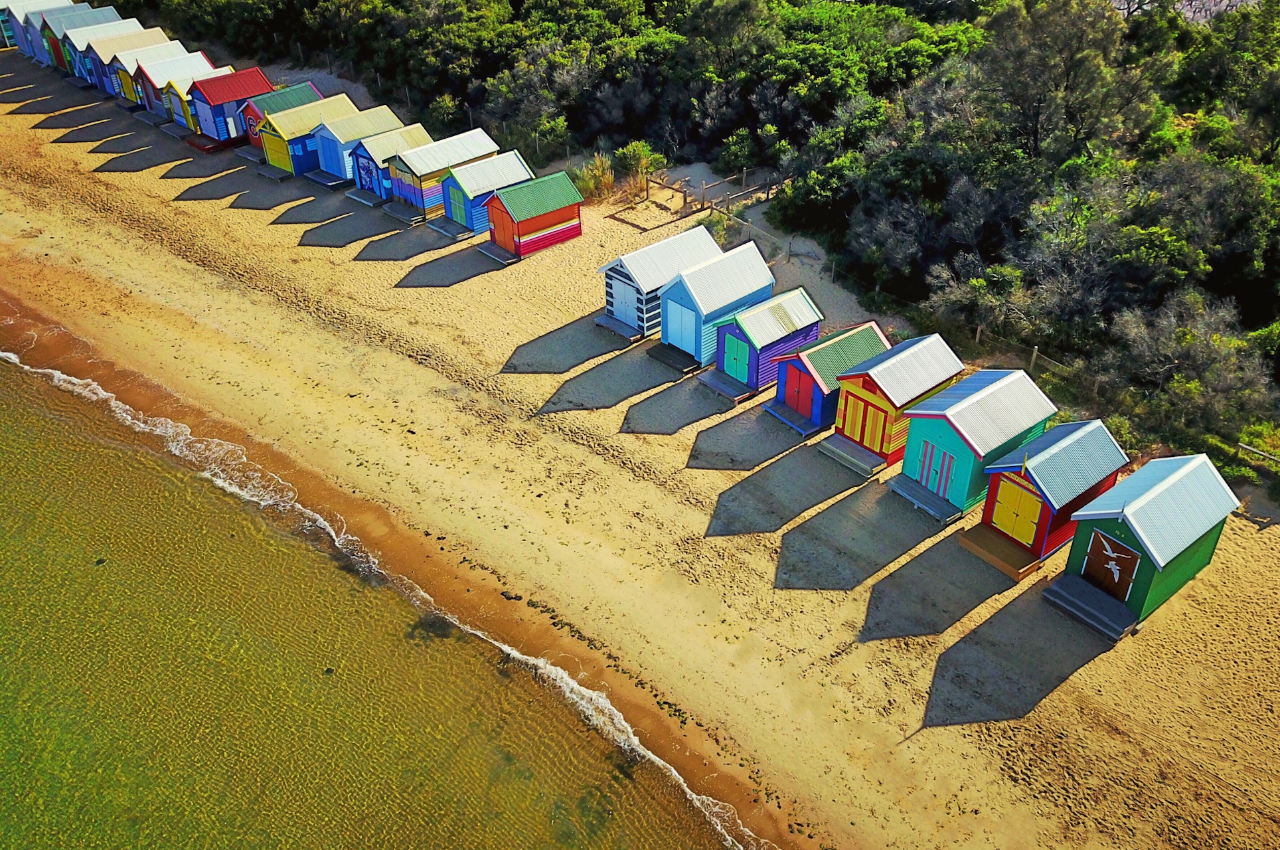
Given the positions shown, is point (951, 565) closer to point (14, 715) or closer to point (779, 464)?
point (779, 464)

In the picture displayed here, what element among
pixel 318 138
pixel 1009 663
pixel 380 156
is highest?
pixel 380 156

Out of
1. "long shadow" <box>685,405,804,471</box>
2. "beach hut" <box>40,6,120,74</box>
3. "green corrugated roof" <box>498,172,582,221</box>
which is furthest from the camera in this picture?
"beach hut" <box>40,6,120,74</box>

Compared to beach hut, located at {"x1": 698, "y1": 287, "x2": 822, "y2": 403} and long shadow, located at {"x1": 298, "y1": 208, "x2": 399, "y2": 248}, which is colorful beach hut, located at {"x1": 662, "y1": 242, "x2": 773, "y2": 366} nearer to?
beach hut, located at {"x1": 698, "y1": 287, "x2": 822, "y2": 403}

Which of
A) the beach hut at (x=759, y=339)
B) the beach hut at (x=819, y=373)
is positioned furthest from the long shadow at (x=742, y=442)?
the beach hut at (x=759, y=339)

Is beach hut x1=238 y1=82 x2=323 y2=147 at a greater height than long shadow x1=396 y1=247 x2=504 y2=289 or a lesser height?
greater

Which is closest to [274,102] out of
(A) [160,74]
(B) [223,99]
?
(B) [223,99]

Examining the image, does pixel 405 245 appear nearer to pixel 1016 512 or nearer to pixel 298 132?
pixel 298 132

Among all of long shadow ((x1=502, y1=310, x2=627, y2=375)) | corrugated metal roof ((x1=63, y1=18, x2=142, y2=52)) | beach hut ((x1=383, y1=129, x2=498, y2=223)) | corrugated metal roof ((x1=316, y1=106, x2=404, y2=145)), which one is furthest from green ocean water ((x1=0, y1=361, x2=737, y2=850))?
corrugated metal roof ((x1=63, y1=18, x2=142, y2=52))

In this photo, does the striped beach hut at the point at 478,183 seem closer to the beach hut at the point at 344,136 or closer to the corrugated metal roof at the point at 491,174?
the corrugated metal roof at the point at 491,174
